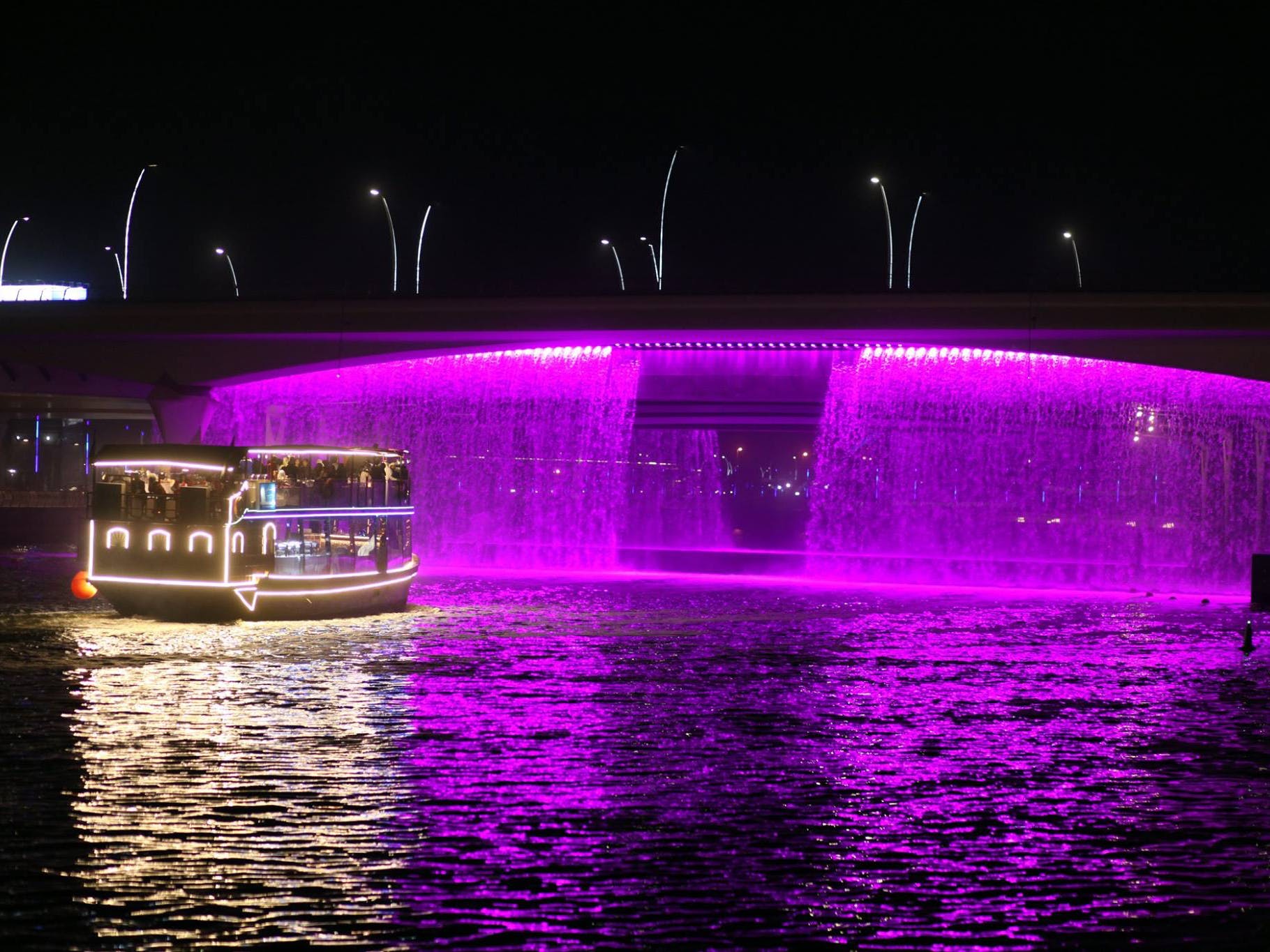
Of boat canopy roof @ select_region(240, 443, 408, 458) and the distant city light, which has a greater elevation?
the distant city light

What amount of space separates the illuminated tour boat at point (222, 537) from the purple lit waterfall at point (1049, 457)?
26478mm

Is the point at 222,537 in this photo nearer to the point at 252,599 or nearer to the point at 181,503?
the point at 181,503

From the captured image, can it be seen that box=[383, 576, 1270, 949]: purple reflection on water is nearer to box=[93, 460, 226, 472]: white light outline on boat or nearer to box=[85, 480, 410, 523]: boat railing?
box=[85, 480, 410, 523]: boat railing

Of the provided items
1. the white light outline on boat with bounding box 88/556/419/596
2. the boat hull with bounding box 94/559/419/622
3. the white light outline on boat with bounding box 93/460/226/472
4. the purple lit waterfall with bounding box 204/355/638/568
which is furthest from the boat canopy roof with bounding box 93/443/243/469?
the purple lit waterfall with bounding box 204/355/638/568

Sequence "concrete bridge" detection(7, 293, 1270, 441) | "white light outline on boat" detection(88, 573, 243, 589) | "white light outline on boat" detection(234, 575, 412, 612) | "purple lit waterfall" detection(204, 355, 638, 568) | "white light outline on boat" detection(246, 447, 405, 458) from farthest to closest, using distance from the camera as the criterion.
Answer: "purple lit waterfall" detection(204, 355, 638, 568), "concrete bridge" detection(7, 293, 1270, 441), "white light outline on boat" detection(246, 447, 405, 458), "white light outline on boat" detection(234, 575, 412, 612), "white light outline on boat" detection(88, 573, 243, 589)

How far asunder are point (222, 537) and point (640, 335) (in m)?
28.4

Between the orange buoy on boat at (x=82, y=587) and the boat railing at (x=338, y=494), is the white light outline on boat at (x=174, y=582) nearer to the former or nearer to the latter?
the boat railing at (x=338, y=494)

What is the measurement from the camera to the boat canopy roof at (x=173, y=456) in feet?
118

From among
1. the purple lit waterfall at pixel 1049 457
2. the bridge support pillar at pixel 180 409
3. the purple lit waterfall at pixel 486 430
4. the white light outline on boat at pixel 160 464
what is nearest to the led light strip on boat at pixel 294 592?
the white light outline on boat at pixel 160 464

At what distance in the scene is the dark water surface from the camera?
1238 centimetres

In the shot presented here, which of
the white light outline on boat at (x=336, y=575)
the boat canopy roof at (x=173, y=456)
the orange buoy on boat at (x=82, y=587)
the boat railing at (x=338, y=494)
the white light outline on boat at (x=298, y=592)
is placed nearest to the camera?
the white light outline on boat at (x=298, y=592)

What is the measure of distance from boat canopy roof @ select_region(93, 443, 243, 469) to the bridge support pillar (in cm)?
3198

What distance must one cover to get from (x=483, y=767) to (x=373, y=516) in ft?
73.6

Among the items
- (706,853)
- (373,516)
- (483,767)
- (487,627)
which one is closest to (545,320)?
(373,516)
